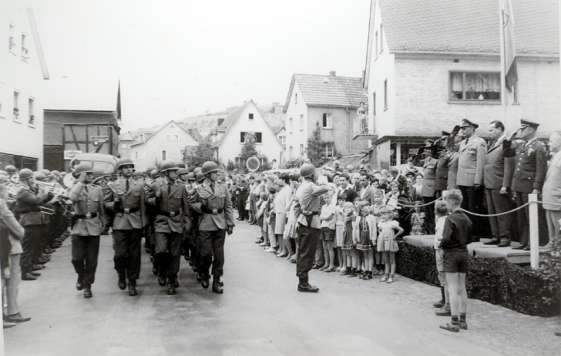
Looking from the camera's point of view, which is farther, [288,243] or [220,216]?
[288,243]

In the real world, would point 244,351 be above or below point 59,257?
below

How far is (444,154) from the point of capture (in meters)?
7.86

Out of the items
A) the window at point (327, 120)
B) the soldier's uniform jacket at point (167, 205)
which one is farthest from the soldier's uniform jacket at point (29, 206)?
the window at point (327, 120)

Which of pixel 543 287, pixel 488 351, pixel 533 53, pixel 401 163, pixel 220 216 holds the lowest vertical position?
pixel 488 351

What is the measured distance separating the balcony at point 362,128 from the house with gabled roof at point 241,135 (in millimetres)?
1590

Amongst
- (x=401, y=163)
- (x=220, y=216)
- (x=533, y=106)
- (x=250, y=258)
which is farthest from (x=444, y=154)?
(x=250, y=258)

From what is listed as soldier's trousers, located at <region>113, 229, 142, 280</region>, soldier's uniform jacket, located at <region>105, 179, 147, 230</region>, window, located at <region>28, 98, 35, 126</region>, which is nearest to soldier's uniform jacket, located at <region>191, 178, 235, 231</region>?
soldier's uniform jacket, located at <region>105, 179, 147, 230</region>

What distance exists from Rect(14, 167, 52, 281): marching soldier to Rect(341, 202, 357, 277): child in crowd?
4678mm

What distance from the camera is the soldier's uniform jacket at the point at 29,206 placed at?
645cm

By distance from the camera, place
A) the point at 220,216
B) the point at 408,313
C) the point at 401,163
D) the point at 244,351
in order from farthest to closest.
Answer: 1. the point at 401,163
2. the point at 220,216
3. the point at 408,313
4. the point at 244,351

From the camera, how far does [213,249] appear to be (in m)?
7.14

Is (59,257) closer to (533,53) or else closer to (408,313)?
(408,313)

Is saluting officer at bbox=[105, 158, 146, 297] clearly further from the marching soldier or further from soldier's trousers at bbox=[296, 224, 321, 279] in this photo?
soldier's trousers at bbox=[296, 224, 321, 279]

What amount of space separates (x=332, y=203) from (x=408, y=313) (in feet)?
11.4
